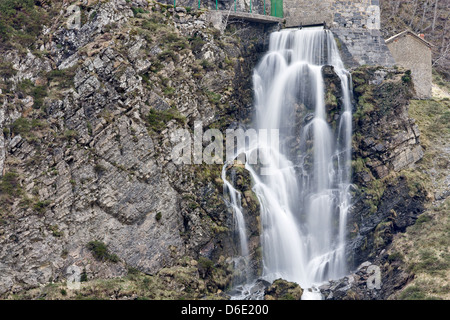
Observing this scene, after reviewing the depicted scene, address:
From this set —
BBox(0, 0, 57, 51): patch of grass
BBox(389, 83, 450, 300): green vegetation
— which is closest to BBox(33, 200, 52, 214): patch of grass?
BBox(0, 0, 57, 51): patch of grass

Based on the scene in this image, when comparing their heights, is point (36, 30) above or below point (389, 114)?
above

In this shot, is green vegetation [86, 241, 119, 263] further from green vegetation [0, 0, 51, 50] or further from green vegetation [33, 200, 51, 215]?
green vegetation [0, 0, 51, 50]

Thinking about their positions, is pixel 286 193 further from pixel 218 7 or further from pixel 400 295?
pixel 218 7

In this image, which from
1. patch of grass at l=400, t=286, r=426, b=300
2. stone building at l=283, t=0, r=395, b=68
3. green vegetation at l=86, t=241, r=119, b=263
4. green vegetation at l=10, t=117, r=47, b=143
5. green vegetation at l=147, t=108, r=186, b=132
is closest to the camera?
green vegetation at l=86, t=241, r=119, b=263

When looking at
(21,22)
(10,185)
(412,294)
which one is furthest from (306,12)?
(10,185)

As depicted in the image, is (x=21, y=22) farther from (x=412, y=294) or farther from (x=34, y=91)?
(x=412, y=294)

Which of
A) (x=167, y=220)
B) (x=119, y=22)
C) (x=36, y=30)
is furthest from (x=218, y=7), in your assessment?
(x=167, y=220)
